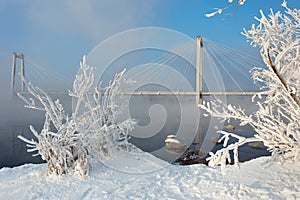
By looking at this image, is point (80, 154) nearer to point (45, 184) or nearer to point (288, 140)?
point (45, 184)

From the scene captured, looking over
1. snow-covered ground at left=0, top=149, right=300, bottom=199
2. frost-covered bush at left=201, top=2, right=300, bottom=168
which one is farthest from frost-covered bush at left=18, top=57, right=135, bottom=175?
frost-covered bush at left=201, top=2, right=300, bottom=168

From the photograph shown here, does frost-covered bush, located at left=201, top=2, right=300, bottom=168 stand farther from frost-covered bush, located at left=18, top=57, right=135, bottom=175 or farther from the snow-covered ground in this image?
frost-covered bush, located at left=18, top=57, right=135, bottom=175

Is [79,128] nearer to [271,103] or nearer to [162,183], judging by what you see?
[162,183]

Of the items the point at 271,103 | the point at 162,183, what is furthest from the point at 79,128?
the point at 271,103

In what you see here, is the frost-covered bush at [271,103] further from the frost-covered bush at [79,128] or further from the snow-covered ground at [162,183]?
the frost-covered bush at [79,128]

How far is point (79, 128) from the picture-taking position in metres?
3.41

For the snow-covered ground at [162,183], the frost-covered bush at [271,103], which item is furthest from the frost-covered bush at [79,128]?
the frost-covered bush at [271,103]

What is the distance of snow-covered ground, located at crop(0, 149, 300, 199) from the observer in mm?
2416

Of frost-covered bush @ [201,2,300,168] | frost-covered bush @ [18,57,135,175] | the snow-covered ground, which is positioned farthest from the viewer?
frost-covered bush @ [18,57,135,175]

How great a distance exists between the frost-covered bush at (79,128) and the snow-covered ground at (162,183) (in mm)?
216

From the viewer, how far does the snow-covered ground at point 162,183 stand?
2.42 meters

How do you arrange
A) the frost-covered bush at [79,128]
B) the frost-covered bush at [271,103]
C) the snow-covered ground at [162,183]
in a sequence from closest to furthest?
the frost-covered bush at [271,103]
the snow-covered ground at [162,183]
the frost-covered bush at [79,128]

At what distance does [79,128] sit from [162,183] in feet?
4.19

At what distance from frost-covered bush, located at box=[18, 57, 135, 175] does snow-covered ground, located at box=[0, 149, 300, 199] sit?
22 cm
